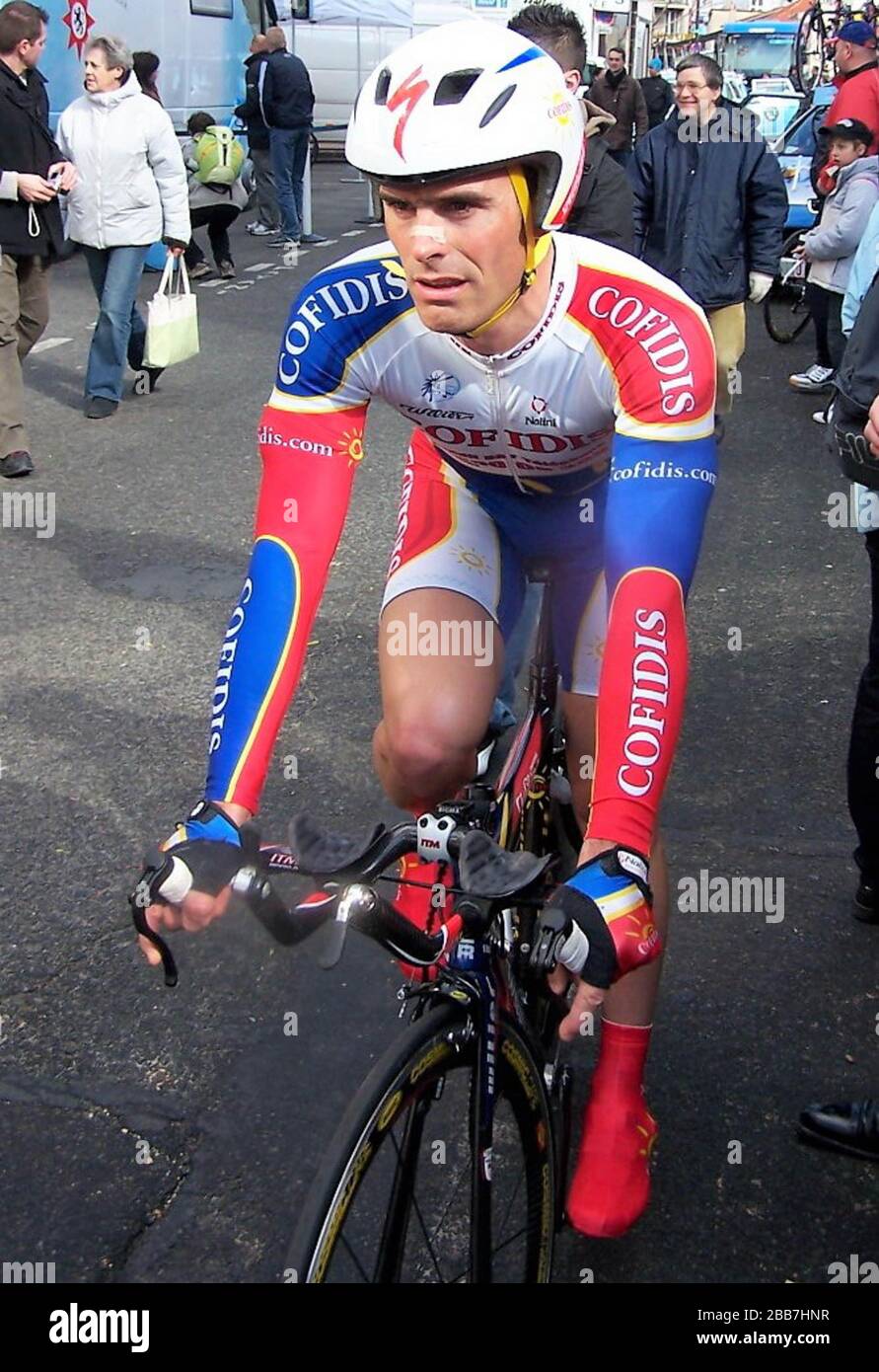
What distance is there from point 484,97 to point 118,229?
791cm

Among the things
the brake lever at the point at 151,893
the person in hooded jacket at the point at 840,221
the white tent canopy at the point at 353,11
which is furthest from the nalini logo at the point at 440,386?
the white tent canopy at the point at 353,11

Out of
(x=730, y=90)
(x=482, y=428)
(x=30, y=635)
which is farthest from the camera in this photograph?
(x=730, y=90)

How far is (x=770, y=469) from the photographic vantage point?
8.55 m

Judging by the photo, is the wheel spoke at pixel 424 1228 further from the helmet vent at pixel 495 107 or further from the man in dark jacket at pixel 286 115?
the man in dark jacket at pixel 286 115

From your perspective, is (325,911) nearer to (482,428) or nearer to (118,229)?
(482,428)

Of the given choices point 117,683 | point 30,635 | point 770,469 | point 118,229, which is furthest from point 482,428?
point 118,229

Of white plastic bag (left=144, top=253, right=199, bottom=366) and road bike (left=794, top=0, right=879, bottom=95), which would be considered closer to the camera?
white plastic bag (left=144, top=253, right=199, bottom=366)

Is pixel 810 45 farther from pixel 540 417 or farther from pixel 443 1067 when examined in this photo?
pixel 443 1067

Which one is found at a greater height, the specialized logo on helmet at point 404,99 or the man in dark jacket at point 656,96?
the man in dark jacket at point 656,96

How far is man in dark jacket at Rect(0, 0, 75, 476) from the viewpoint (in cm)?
797

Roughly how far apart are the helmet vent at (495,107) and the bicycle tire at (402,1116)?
1.26 meters

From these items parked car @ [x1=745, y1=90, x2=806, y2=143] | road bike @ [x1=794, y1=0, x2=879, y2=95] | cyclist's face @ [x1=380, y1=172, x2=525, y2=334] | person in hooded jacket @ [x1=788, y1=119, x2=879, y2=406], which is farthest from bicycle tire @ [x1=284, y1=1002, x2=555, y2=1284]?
road bike @ [x1=794, y1=0, x2=879, y2=95]

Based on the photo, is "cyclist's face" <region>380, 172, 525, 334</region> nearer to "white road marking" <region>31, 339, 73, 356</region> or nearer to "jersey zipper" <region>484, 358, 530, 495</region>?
"jersey zipper" <region>484, 358, 530, 495</region>

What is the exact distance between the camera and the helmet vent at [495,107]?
2.13 m
